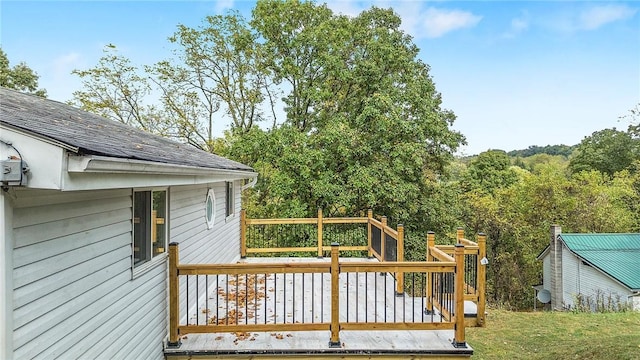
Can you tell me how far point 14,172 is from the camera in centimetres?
169

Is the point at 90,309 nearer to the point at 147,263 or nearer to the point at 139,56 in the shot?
the point at 147,263

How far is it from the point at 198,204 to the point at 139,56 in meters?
13.2

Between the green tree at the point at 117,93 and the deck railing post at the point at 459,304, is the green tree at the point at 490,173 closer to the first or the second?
the green tree at the point at 117,93

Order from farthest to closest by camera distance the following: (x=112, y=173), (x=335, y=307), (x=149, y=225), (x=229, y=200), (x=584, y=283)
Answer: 1. (x=584, y=283)
2. (x=229, y=200)
3. (x=335, y=307)
4. (x=149, y=225)
5. (x=112, y=173)

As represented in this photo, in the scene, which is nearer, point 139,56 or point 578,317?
point 578,317

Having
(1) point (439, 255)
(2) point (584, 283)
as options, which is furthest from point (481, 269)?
(2) point (584, 283)

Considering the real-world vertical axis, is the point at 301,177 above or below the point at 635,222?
above

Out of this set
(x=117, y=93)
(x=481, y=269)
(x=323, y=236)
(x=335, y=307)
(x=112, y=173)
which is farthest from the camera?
(x=117, y=93)

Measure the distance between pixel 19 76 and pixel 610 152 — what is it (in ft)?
133

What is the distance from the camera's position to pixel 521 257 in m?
18.0

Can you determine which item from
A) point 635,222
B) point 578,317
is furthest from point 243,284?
point 635,222

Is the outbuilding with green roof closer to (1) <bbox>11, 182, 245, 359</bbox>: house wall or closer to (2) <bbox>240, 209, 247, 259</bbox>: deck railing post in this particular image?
(2) <bbox>240, 209, 247, 259</bbox>: deck railing post

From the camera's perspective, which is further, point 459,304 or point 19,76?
point 19,76

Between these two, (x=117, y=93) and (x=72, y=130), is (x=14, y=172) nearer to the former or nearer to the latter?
(x=72, y=130)
